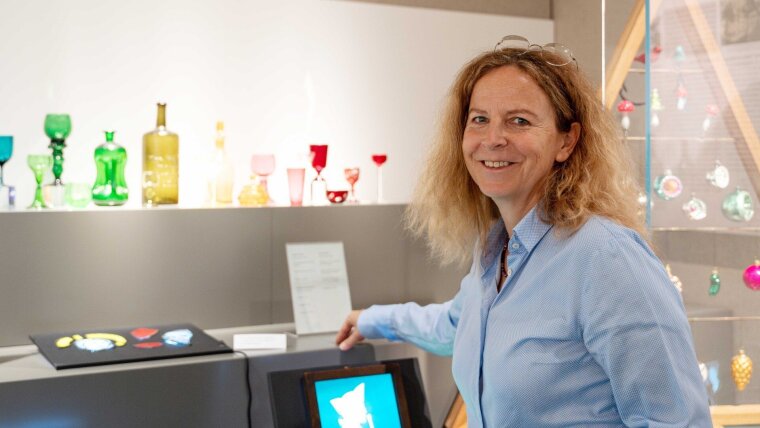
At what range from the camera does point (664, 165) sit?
2.70 m

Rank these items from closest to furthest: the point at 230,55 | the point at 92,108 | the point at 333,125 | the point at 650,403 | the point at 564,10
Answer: the point at 650,403
the point at 92,108
the point at 230,55
the point at 333,125
the point at 564,10

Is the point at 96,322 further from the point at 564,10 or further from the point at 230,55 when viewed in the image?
the point at 564,10

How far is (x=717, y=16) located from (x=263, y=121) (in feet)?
5.34

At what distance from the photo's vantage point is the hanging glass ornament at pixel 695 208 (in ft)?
8.87

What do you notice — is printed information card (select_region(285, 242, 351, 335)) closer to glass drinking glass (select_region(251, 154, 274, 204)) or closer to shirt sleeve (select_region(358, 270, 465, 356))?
glass drinking glass (select_region(251, 154, 274, 204))

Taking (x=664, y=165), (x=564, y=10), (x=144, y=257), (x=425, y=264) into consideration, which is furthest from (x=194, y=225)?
(x=564, y=10)

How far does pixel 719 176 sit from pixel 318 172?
4.37ft

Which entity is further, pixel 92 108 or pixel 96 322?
pixel 92 108

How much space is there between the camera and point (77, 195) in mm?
2672

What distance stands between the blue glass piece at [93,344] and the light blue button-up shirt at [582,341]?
117 centimetres

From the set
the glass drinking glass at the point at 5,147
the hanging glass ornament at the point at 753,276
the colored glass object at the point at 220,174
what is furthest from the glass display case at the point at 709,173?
the glass drinking glass at the point at 5,147

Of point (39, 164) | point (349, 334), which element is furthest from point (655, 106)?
point (39, 164)

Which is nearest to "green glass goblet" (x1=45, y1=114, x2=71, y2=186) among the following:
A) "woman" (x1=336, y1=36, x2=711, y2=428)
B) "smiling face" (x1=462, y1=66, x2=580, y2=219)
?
"woman" (x1=336, y1=36, x2=711, y2=428)

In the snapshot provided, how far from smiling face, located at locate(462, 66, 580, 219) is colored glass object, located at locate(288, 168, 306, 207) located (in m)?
1.42
